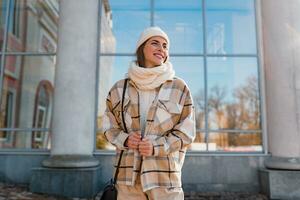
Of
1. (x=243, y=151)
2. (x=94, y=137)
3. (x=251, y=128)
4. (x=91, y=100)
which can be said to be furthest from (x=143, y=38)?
(x=251, y=128)

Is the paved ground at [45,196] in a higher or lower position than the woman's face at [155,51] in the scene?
lower

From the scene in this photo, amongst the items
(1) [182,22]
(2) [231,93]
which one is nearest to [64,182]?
(2) [231,93]

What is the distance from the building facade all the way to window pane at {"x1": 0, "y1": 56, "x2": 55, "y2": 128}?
28mm

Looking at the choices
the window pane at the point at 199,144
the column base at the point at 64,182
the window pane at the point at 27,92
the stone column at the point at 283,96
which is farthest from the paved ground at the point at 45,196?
the window pane at the point at 27,92

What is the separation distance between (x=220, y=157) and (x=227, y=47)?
127 inches

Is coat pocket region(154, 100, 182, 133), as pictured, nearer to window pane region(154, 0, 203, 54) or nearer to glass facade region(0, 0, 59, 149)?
glass facade region(0, 0, 59, 149)

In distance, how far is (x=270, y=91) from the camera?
6.62m

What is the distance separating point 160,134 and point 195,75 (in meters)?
6.63

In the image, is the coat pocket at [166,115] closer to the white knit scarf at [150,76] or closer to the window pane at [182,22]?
the white knit scarf at [150,76]

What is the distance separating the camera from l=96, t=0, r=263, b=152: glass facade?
7.93 meters

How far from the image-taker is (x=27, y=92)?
28.3 ft

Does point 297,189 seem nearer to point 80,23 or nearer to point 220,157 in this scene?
point 220,157

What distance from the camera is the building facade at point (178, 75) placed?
6418 millimetres

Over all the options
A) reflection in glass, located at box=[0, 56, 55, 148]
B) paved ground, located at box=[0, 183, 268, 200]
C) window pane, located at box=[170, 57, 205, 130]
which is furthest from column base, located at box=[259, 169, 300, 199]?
reflection in glass, located at box=[0, 56, 55, 148]
